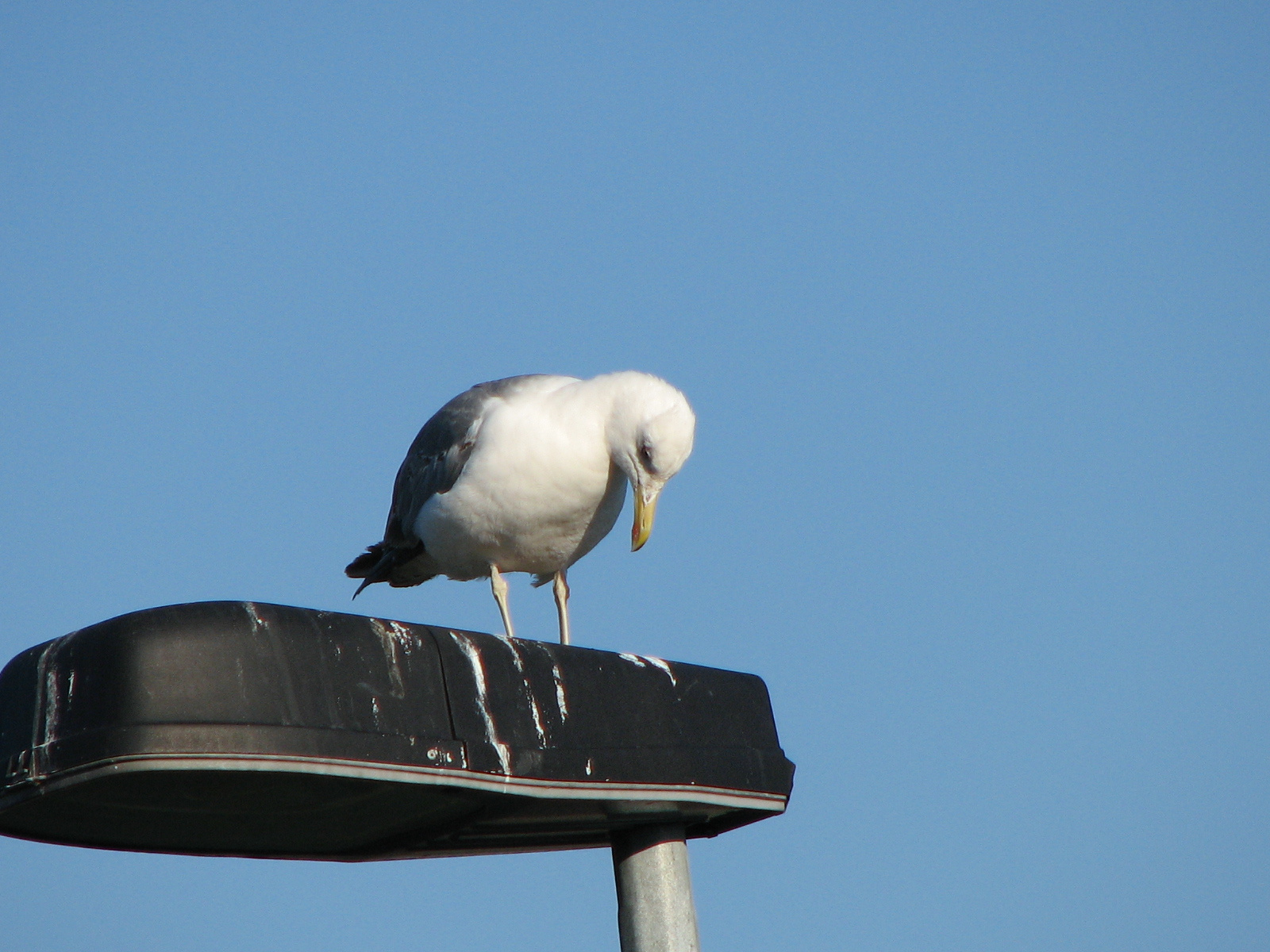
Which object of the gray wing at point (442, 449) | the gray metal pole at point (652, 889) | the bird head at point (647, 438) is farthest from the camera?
the gray wing at point (442, 449)

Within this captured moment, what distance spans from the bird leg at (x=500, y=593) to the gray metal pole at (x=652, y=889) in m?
3.48

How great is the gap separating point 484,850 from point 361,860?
41 centimetres

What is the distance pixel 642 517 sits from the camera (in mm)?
7445

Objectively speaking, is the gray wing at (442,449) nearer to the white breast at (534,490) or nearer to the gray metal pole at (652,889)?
the white breast at (534,490)

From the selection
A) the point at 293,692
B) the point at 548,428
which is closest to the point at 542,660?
the point at 293,692

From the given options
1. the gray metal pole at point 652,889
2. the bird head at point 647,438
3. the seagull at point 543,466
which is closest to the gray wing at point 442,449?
the seagull at point 543,466

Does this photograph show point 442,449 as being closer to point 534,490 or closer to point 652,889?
point 534,490

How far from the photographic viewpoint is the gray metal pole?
14.2ft

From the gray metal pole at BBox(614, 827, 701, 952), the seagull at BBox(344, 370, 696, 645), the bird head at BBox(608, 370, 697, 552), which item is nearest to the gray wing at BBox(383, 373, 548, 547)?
the seagull at BBox(344, 370, 696, 645)

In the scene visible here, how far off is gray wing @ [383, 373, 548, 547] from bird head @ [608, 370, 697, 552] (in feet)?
2.57

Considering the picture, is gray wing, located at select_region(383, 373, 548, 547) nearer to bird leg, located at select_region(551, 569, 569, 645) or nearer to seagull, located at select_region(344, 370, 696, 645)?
seagull, located at select_region(344, 370, 696, 645)

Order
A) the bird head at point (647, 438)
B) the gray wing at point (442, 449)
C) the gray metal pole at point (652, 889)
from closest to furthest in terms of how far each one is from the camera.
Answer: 1. the gray metal pole at point (652, 889)
2. the bird head at point (647, 438)
3. the gray wing at point (442, 449)

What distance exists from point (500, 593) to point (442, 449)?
82 centimetres

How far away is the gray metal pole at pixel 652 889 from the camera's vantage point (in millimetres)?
4336
